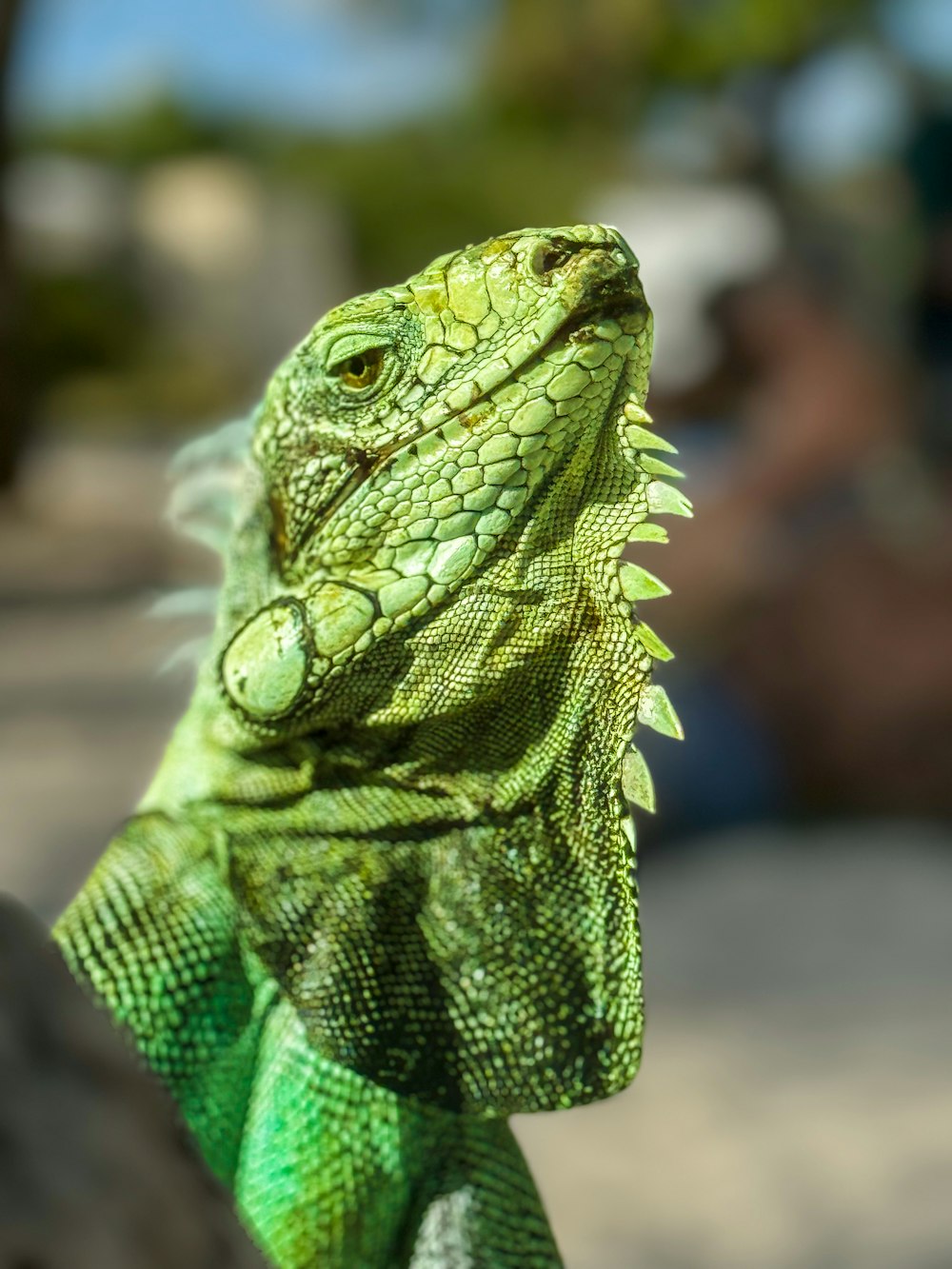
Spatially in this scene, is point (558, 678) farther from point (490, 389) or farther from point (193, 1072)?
point (193, 1072)

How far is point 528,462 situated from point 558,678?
146 millimetres

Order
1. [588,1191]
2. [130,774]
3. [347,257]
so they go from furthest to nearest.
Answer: [347,257] < [130,774] < [588,1191]

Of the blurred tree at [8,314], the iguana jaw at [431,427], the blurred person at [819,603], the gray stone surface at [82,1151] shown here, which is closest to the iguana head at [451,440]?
the iguana jaw at [431,427]

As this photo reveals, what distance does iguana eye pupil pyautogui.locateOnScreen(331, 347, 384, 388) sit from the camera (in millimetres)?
988

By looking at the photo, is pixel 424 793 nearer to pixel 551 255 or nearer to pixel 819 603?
pixel 551 255

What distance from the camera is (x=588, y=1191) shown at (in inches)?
118

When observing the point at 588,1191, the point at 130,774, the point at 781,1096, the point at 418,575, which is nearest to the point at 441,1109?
the point at 418,575

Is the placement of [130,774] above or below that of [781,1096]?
above

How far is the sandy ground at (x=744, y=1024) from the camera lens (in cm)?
285

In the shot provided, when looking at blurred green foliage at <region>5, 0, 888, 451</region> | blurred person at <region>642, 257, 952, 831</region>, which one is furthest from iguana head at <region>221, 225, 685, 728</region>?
blurred green foliage at <region>5, 0, 888, 451</region>

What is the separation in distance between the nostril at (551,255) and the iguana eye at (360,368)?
122 millimetres

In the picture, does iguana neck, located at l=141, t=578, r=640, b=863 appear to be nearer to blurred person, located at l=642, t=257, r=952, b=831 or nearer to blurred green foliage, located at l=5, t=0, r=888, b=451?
blurred person, located at l=642, t=257, r=952, b=831

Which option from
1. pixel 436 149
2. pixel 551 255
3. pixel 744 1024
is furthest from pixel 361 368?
pixel 436 149

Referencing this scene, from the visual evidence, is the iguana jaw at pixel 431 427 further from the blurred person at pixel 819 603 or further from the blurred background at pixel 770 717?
the blurred person at pixel 819 603
